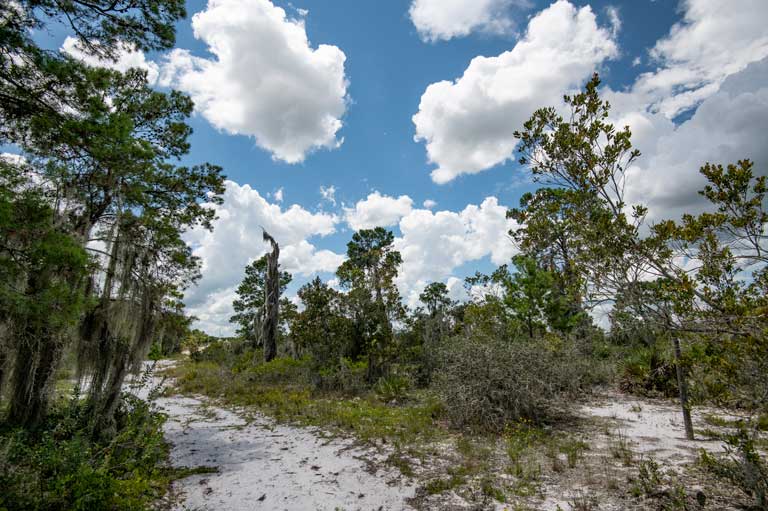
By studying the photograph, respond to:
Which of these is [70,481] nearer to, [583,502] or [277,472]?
[277,472]

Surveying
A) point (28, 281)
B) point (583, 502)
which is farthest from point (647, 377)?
point (28, 281)

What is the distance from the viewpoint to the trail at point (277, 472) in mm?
4297

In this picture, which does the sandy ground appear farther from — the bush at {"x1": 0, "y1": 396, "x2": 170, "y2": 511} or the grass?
the grass

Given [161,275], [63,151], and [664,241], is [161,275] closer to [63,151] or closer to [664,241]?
[63,151]

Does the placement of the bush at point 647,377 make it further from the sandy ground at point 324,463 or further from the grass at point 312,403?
the grass at point 312,403

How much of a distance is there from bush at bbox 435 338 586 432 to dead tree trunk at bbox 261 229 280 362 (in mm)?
11935

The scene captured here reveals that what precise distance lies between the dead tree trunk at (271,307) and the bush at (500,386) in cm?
1193

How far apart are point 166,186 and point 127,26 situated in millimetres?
3390

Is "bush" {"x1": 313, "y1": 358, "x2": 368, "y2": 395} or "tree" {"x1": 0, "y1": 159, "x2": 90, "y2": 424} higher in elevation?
"tree" {"x1": 0, "y1": 159, "x2": 90, "y2": 424}

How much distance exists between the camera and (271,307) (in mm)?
18344

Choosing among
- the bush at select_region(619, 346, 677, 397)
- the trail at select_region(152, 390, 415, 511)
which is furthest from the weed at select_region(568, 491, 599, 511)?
the bush at select_region(619, 346, 677, 397)

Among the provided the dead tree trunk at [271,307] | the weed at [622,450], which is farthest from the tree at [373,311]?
the weed at [622,450]

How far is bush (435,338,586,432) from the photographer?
7.28m

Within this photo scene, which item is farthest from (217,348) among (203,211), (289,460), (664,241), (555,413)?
(664,241)
